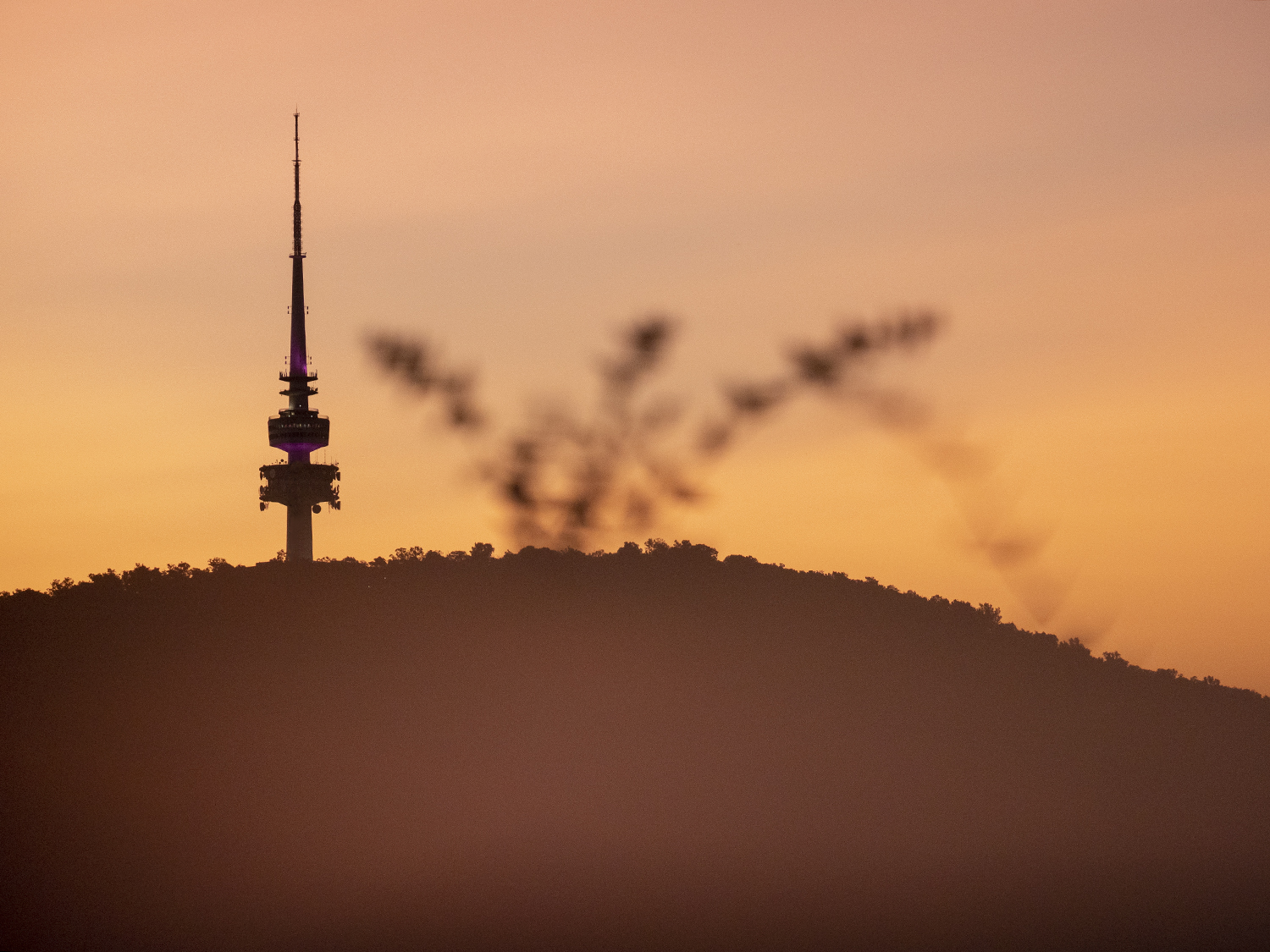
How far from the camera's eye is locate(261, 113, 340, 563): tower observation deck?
169 metres

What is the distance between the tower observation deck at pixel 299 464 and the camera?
555 feet

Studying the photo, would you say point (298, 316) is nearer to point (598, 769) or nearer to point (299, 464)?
point (299, 464)

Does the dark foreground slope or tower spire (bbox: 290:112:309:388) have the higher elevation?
tower spire (bbox: 290:112:309:388)

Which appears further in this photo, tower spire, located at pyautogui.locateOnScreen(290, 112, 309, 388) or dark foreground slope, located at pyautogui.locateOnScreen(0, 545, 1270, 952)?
tower spire, located at pyautogui.locateOnScreen(290, 112, 309, 388)

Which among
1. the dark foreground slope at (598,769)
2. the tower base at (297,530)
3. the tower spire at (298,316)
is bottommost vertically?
the dark foreground slope at (598,769)

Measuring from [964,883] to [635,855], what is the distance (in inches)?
981

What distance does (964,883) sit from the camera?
12388 cm

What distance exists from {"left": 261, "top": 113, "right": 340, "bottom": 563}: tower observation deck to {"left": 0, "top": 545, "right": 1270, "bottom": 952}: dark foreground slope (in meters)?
14.3

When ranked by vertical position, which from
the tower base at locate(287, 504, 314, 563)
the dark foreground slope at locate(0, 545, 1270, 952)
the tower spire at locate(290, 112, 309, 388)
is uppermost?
the tower spire at locate(290, 112, 309, 388)

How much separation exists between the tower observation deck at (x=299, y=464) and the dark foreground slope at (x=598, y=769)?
47.0 feet

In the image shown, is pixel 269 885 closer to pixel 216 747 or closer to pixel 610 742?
pixel 216 747

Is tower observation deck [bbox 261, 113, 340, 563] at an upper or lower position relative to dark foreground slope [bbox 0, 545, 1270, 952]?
upper

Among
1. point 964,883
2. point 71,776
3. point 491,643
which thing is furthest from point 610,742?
point 71,776

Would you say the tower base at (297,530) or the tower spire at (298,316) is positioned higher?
the tower spire at (298,316)
